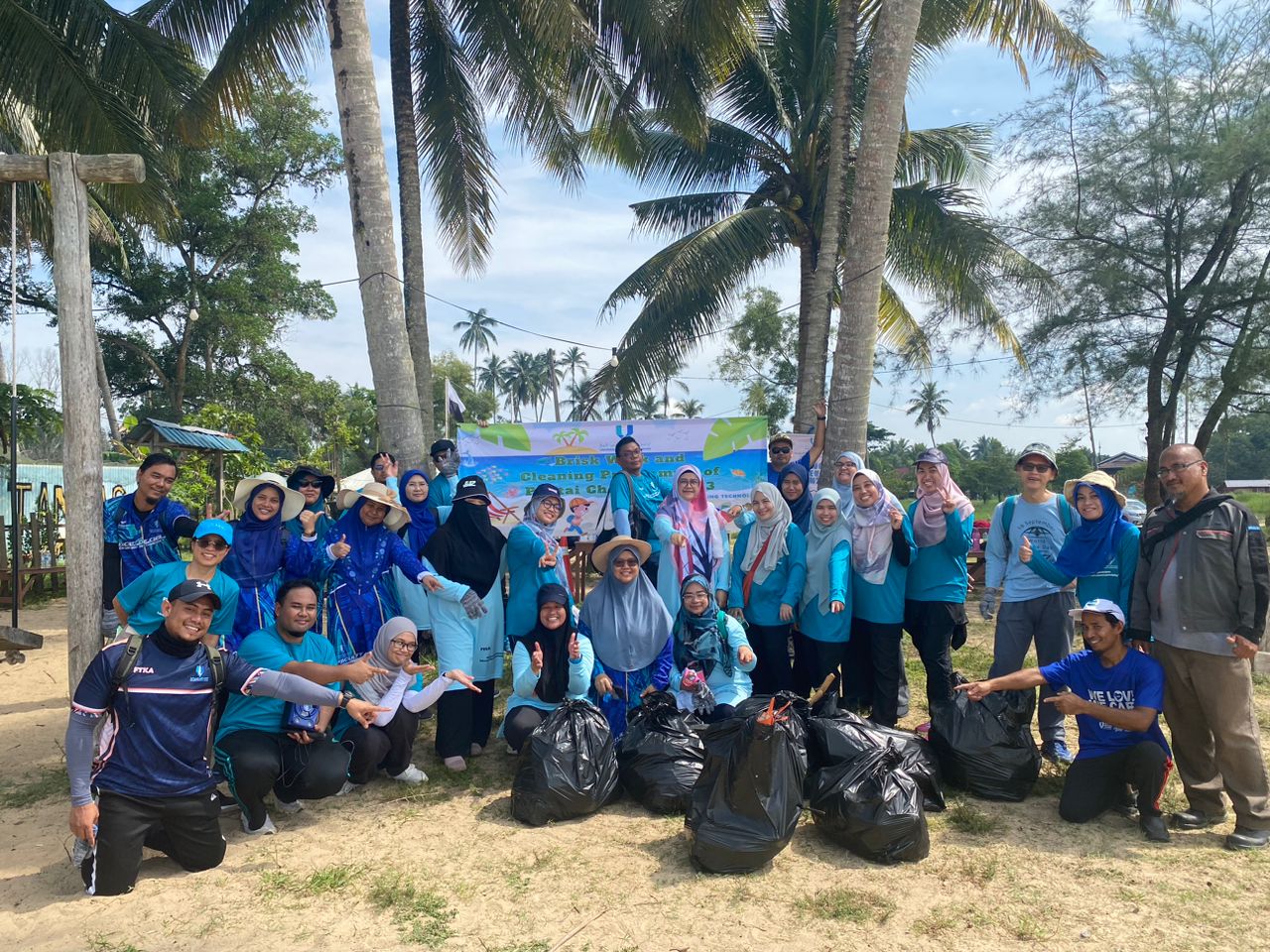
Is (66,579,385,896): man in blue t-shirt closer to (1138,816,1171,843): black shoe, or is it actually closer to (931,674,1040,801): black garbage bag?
(931,674,1040,801): black garbage bag

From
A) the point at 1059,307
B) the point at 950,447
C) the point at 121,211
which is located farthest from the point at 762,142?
the point at 950,447

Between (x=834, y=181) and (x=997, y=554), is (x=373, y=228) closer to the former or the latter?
(x=834, y=181)

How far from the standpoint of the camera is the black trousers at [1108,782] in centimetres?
406

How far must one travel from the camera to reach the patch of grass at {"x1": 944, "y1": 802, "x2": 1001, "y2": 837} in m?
4.16

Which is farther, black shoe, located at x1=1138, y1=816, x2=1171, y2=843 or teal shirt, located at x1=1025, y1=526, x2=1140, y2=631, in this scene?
teal shirt, located at x1=1025, y1=526, x2=1140, y2=631

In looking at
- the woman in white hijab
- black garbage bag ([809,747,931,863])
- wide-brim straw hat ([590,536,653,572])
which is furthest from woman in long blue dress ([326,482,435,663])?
black garbage bag ([809,747,931,863])

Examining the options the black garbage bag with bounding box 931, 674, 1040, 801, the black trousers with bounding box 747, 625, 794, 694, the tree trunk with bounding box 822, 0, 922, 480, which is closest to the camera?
the black garbage bag with bounding box 931, 674, 1040, 801

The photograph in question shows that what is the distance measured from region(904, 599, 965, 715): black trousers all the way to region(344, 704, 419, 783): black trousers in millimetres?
3114

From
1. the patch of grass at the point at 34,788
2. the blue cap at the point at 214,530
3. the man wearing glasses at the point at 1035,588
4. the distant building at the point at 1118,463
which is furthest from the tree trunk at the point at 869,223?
the distant building at the point at 1118,463

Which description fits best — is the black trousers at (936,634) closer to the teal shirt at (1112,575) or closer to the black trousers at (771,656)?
the teal shirt at (1112,575)

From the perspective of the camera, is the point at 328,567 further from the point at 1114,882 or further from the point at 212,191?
the point at 212,191

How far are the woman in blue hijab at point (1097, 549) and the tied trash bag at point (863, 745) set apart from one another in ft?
4.48

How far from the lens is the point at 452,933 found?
3354 millimetres

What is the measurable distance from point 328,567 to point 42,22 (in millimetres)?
6638
